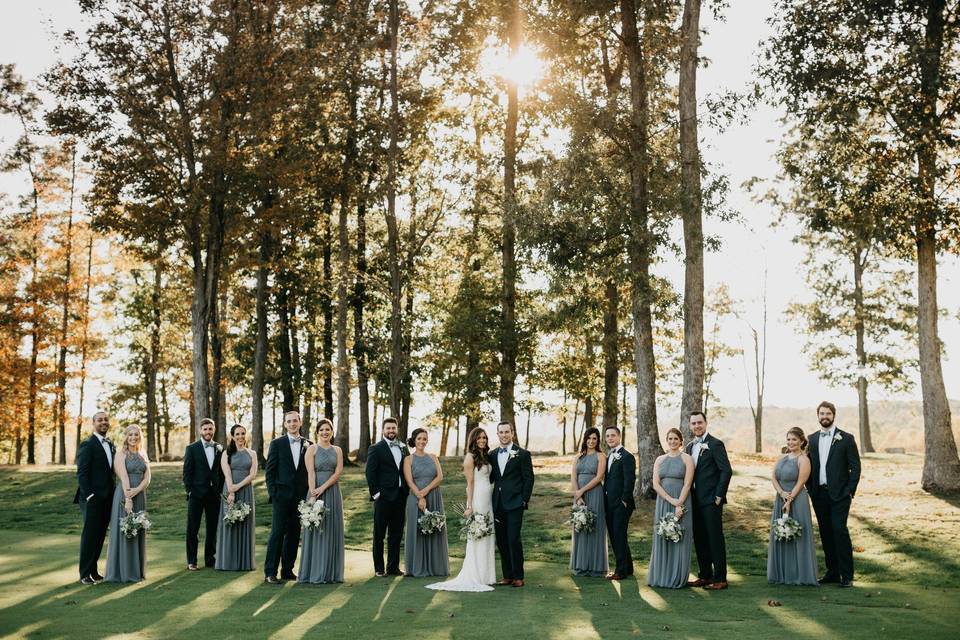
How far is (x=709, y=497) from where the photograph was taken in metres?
11.1

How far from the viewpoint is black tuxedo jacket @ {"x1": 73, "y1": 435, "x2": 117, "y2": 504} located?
11336 mm

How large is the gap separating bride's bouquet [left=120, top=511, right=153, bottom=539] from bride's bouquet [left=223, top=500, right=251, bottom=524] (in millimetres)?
1007

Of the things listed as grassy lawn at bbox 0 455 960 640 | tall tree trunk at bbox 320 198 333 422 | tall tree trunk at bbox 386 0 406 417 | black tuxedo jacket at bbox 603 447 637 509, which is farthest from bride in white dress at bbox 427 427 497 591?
tall tree trunk at bbox 320 198 333 422

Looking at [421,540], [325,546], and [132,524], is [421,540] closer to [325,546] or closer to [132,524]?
[325,546]

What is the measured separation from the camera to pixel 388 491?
11.8m

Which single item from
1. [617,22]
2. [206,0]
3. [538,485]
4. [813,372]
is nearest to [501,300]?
[538,485]

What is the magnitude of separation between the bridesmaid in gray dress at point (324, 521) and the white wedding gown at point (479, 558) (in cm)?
128

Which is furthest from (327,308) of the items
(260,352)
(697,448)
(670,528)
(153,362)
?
(670,528)

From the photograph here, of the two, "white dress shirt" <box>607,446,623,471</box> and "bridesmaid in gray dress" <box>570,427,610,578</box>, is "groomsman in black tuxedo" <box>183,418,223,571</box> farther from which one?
"white dress shirt" <box>607,446,623,471</box>

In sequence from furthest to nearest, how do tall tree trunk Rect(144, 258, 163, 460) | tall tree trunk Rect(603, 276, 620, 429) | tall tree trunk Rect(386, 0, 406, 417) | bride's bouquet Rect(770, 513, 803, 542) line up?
tall tree trunk Rect(144, 258, 163, 460) < tall tree trunk Rect(603, 276, 620, 429) < tall tree trunk Rect(386, 0, 406, 417) < bride's bouquet Rect(770, 513, 803, 542)

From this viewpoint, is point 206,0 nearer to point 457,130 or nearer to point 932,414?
point 457,130

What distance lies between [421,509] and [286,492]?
167cm

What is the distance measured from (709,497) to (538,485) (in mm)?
10593

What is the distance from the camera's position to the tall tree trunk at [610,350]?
85.9ft
